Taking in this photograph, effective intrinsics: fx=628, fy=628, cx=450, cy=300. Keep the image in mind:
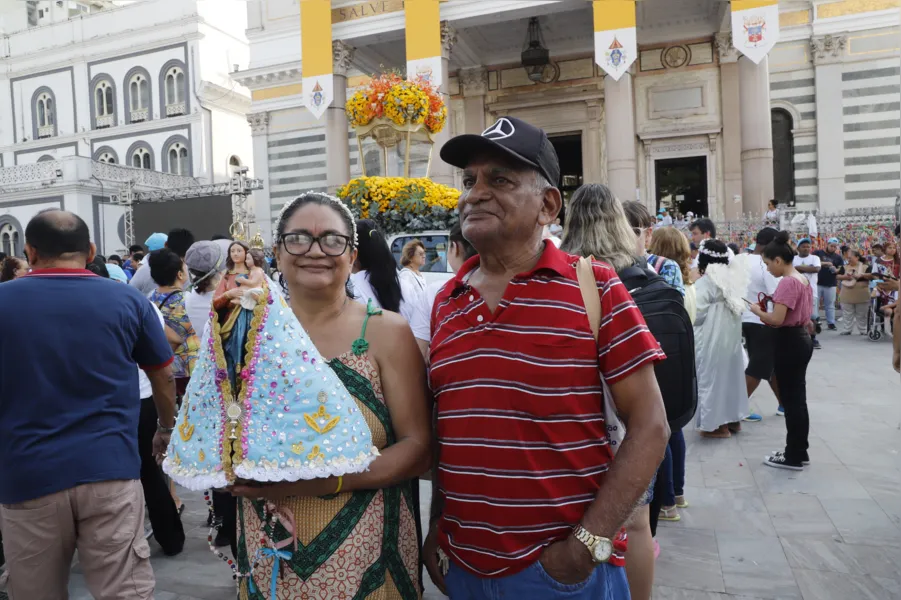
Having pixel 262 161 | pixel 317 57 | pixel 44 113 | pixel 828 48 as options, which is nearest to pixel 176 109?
pixel 44 113

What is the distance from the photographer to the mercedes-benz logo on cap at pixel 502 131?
175 centimetres

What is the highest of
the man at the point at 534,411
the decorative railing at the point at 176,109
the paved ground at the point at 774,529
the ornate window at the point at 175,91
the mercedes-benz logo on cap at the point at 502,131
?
the ornate window at the point at 175,91

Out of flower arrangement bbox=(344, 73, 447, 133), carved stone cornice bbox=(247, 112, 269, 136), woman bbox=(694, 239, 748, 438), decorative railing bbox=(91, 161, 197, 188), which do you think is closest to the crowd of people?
woman bbox=(694, 239, 748, 438)

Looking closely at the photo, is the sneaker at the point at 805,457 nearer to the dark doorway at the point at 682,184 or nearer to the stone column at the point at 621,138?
the stone column at the point at 621,138

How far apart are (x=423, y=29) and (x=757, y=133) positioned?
9.01m

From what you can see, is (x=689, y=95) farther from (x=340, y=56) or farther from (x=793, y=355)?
(x=793, y=355)

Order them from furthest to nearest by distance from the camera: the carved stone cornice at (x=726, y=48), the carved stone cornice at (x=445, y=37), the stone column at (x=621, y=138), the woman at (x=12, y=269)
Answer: the carved stone cornice at (x=726, y=48) < the carved stone cornice at (x=445, y=37) < the stone column at (x=621, y=138) < the woman at (x=12, y=269)

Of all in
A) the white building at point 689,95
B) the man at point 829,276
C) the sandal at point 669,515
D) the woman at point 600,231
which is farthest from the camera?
the white building at point 689,95

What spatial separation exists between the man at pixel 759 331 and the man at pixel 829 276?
7.33m

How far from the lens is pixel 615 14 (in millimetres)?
14406

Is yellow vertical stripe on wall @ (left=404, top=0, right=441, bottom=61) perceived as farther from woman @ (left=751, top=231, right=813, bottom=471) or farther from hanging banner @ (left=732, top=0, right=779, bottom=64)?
woman @ (left=751, top=231, right=813, bottom=471)

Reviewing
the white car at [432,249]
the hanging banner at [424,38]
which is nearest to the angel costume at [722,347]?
the white car at [432,249]

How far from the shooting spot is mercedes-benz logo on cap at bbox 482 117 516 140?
5.74ft

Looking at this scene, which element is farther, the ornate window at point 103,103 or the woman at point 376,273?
the ornate window at point 103,103
